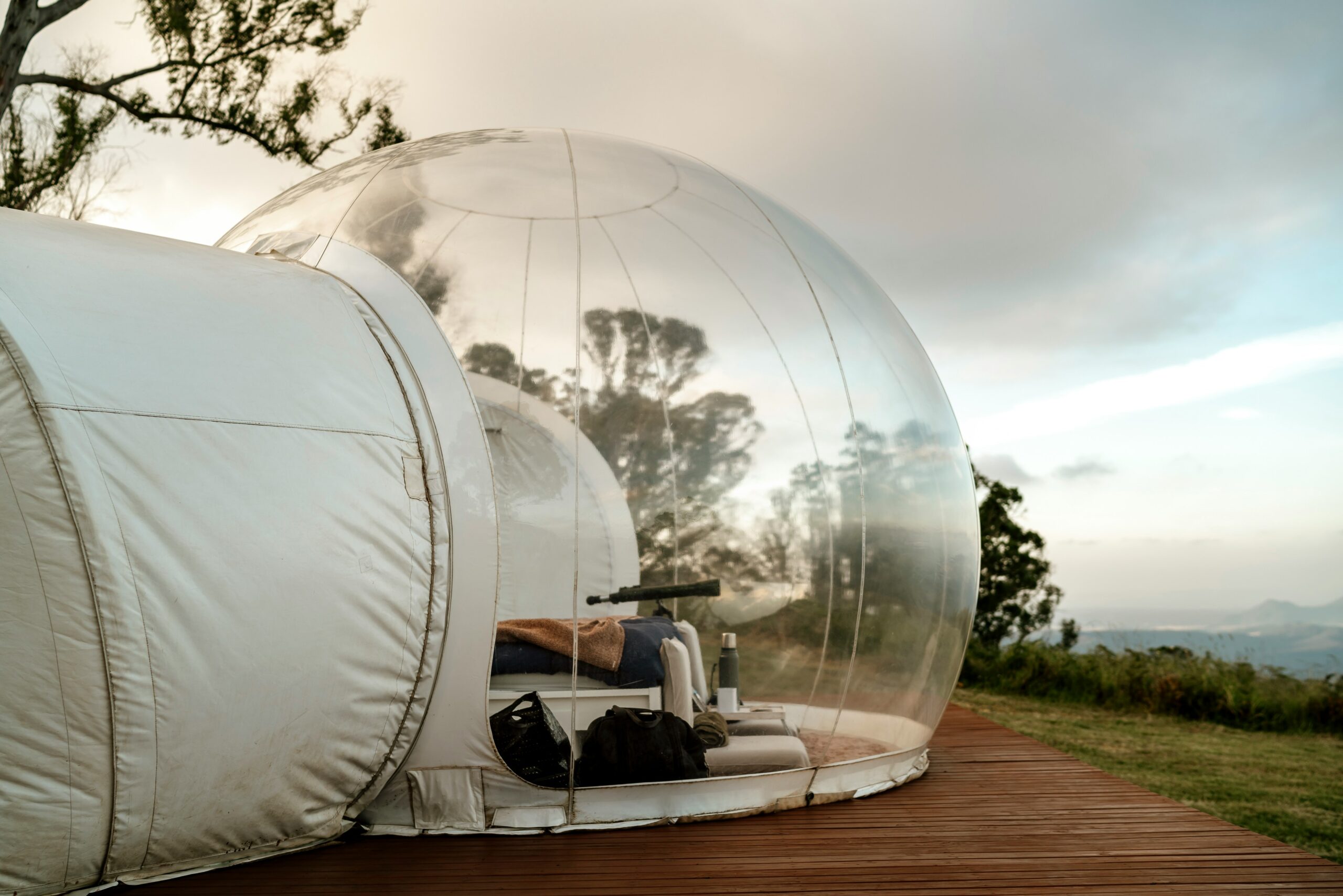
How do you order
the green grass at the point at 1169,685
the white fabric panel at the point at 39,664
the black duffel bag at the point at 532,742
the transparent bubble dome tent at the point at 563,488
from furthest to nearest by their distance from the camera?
1. the green grass at the point at 1169,685
2. the black duffel bag at the point at 532,742
3. the transparent bubble dome tent at the point at 563,488
4. the white fabric panel at the point at 39,664

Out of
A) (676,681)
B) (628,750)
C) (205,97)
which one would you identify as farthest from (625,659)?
(205,97)

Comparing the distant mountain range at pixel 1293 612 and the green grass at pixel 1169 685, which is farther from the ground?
the distant mountain range at pixel 1293 612

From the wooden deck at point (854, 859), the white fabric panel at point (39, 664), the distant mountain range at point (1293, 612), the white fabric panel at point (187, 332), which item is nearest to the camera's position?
the white fabric panel at point (39, 664)

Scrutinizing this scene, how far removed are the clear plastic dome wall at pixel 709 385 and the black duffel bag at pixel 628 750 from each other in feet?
0.64

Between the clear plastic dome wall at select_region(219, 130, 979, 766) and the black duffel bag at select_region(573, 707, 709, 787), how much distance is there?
20 cm

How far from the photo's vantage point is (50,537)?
120 inches

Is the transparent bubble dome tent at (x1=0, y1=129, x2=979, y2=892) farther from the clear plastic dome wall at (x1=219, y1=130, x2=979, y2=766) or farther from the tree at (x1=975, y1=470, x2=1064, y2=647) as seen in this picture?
the tree at (x1=975, y1=470, x2=1064, y2=647)

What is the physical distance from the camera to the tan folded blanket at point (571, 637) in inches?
162

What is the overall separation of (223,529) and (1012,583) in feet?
39.2

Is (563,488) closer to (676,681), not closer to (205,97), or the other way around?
(676,681)

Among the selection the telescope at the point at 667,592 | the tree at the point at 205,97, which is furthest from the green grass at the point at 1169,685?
the tree at the point at 205,97

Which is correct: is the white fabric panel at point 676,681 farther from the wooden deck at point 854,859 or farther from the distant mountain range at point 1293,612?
the distant mountain range at point 1293,612

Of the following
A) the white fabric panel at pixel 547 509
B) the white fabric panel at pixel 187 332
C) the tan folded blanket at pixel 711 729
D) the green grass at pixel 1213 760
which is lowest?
the green grass at pixel 1213 760

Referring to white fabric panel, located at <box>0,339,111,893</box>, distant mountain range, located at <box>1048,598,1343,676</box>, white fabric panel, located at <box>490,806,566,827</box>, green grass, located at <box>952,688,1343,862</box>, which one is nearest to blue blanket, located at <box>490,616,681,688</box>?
white fabric panel, located at <box>490,806,566,827</box>
